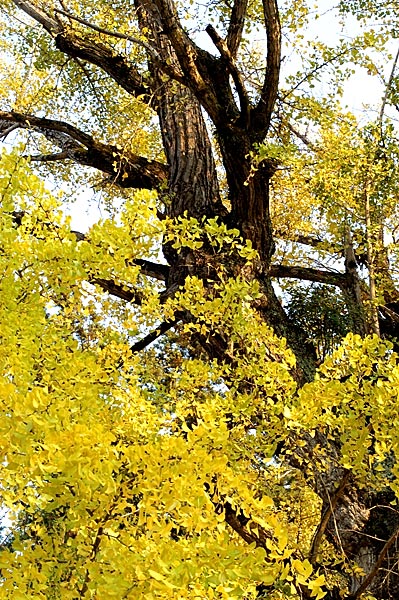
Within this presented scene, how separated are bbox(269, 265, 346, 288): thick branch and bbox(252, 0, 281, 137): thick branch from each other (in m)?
1.81

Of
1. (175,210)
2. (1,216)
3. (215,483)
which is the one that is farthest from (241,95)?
(215,483)

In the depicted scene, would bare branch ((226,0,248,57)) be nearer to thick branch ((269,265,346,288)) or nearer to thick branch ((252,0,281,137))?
thick branch ((252,0,281,137))

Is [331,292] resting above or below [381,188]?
below

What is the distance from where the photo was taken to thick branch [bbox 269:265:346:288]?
21.7ft

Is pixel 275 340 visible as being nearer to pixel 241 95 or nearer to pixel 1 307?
pixel 1 307

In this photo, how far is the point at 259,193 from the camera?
5184 mm

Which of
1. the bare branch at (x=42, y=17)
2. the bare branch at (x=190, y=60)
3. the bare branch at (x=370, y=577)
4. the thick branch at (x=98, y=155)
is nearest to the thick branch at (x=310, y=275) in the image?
the thick branch at (x=98, y=155)

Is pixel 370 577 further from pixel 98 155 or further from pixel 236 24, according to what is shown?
pixel 98 155

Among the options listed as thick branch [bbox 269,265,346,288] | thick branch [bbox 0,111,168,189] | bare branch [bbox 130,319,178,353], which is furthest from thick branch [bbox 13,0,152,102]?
bare branch [bbox 130,319,178,353]

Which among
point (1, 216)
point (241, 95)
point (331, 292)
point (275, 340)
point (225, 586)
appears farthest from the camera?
point (331, 292)

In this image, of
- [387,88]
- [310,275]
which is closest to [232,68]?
[387,88]

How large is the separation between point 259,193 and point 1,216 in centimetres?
298

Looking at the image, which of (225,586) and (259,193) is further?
(259,193)

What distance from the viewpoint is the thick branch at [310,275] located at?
6605 millimetres
